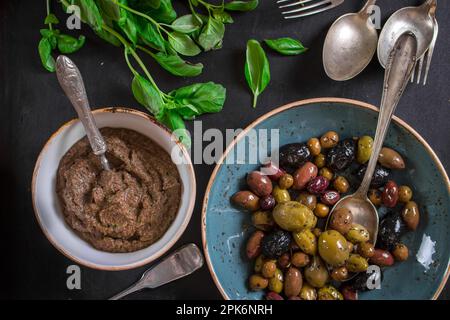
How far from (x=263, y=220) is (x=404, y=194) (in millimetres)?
387

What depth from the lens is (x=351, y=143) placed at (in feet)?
4.50

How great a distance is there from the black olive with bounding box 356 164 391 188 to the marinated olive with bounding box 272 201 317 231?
0.19 m

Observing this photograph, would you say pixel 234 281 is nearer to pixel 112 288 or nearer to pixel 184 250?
pixel 184 250

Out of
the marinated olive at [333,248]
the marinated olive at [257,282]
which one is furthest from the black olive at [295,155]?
the marinated olive at [257,282]

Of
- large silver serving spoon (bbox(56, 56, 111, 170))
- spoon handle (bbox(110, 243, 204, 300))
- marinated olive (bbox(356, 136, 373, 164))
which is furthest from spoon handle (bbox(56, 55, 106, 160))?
marinated olive (bbox(356, 136, 373, 164))

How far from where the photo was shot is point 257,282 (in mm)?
1371

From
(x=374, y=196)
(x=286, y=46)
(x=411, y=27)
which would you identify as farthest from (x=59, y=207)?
(x=411, y=27)

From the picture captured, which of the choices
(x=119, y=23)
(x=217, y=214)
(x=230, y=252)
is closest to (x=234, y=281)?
(x=230, y=252)

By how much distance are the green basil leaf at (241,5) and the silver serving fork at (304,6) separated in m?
0.08

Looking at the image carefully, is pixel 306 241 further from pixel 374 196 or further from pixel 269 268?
pixel 374 196

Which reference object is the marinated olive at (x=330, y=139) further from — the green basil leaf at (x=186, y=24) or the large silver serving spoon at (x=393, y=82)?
the green basil leaf at (x=186, y=24)

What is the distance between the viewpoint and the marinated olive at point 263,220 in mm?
1367

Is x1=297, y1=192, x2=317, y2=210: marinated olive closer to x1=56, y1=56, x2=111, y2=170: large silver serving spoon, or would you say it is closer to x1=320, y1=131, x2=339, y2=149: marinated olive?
x1=320, y1=131, x2=339, y2=149: marinated olive

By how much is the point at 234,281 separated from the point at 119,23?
0.74 m
